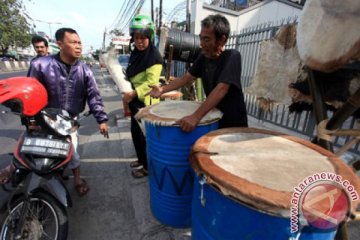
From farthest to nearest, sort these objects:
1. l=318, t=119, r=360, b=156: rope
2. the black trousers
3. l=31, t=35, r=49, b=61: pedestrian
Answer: l=31, t=35, r=49, b=61: pedestrian, the black trousers, l=318, t=119, r=360, b=156: rope

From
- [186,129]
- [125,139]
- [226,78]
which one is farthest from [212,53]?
[125,139]

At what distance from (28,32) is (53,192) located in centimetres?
3210

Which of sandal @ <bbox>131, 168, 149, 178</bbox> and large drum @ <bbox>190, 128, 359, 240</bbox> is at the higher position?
large drum @ <bbox>190, 128, 359, 240</bbox>

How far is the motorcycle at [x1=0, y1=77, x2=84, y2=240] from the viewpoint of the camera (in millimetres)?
1721

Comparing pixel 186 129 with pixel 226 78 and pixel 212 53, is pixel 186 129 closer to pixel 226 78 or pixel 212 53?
pixel 226 78

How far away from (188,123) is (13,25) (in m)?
30.5

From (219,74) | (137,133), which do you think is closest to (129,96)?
(137,133)

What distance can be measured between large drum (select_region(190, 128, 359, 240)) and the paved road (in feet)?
3.41

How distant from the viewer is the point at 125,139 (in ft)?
14.2

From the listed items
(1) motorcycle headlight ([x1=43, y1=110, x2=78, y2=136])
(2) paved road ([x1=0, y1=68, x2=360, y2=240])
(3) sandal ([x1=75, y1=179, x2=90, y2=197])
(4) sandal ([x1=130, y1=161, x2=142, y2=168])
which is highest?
(1) motorcycle headlight ([x1=43, y1=110, x2=78, y2=136])


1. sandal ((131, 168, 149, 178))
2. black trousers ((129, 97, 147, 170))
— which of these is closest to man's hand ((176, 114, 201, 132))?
black trousers ((129, 97, 147, 170))

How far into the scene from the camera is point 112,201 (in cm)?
259

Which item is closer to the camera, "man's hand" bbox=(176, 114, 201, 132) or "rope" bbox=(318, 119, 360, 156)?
"rope" bbox=(318, 119, 360, 156)

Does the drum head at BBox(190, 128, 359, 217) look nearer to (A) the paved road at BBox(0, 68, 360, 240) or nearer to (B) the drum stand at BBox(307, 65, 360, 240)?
(B) the drum stand at BBox(307, 65, 360, 240)
